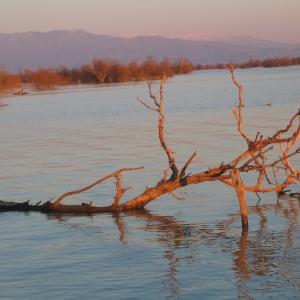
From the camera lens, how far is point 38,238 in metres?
11.5

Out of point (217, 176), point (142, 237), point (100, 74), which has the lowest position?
point (142, 237)

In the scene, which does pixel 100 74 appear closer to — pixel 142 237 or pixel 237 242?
pixel 142 237

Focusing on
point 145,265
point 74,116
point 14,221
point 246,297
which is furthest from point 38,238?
point 74,116

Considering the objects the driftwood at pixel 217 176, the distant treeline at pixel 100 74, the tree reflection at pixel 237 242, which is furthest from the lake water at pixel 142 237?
the distant treeline at pixel 100 74

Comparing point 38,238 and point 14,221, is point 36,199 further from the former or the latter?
point 38,238

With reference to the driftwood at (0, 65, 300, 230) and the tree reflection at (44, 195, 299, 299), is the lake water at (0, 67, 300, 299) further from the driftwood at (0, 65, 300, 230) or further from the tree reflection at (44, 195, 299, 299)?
the driftwood at (0, 65, 300, 230)

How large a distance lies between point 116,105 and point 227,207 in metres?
33.9

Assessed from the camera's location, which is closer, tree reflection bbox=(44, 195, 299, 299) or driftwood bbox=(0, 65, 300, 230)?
tree reflection bbox=(44, 195, 299, 299)


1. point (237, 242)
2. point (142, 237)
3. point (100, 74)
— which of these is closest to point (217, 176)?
point (237, 242)

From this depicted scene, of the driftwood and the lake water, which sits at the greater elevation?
the driftwood

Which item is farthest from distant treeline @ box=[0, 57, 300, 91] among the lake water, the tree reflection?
the tree reflection

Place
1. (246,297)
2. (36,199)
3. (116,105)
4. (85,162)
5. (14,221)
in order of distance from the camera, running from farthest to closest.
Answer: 1. (116,105)
2. (85,162)
3. (36,199)
4. (14,221)
5. (246,297)

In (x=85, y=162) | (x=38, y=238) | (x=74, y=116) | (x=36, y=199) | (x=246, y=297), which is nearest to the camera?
(x=246, y=297)

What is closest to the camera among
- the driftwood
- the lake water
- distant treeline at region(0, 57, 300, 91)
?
the lake water
